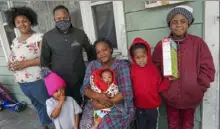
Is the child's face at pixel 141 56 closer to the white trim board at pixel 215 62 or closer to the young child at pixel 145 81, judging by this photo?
the young child at pixel 145 81

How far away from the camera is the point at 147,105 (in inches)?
73.1

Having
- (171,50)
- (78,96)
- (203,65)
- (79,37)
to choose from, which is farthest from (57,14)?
(203,65)

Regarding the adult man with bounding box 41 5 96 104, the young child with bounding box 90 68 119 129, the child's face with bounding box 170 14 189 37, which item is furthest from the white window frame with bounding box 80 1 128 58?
the child's face with bounding box 170 14 189 37

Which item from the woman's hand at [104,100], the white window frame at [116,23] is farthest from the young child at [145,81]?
the white window frame at [116,23]

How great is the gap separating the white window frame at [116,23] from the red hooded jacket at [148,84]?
0.52m

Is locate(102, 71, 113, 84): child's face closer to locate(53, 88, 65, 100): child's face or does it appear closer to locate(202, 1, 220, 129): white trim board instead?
locate(53, 88, 65, 100): child's face

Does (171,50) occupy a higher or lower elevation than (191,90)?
higher

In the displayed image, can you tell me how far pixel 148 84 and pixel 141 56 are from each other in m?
0.27

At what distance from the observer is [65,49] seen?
7.00 ft

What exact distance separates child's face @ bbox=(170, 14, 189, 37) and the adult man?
98cm

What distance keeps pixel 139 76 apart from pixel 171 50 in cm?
40

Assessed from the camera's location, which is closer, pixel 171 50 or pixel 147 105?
pixel 171 50

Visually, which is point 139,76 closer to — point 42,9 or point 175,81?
point 175,81

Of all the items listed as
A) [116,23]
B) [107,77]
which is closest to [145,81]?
[107,77]
